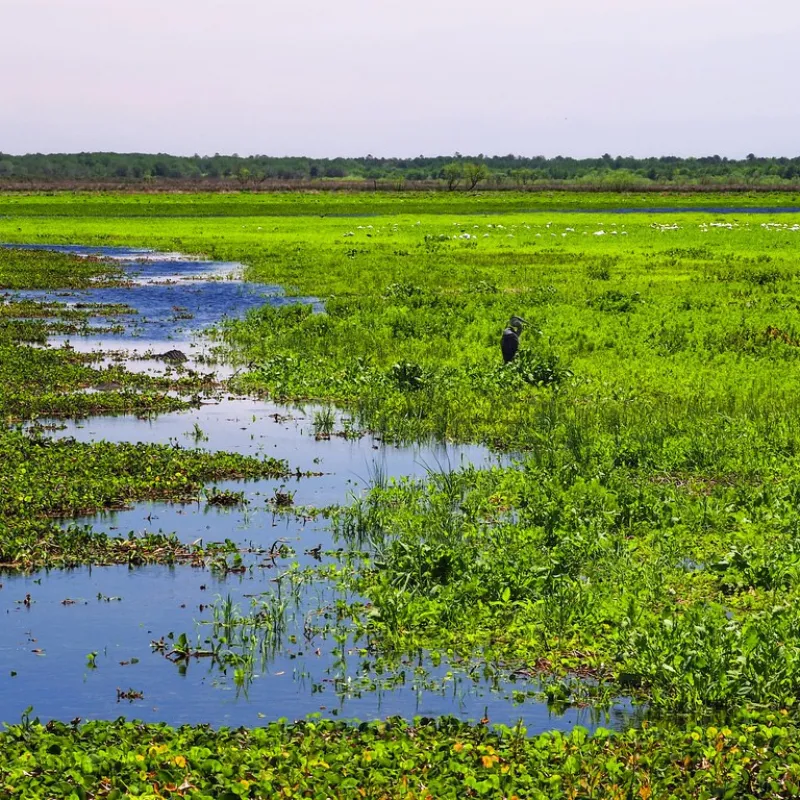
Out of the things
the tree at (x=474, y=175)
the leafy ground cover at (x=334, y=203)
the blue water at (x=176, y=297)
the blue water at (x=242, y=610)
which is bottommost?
the blue water at (x=242, y=610)

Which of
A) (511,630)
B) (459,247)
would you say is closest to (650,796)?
(511,630)

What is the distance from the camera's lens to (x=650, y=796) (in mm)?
7988

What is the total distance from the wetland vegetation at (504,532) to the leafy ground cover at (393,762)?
1.0 inches

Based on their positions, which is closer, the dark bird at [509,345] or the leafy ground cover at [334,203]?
the dark bird at [509,345]

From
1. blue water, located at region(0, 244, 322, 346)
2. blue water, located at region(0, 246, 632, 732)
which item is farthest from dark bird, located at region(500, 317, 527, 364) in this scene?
blue water, located at region(0, 244, 322, 346)

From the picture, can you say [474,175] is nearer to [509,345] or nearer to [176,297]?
[176,297]

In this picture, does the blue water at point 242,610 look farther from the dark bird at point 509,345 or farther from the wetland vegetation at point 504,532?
the dark bird at point 509,345

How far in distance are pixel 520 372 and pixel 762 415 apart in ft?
17.3

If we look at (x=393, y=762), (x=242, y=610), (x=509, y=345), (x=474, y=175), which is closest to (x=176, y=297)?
(x=509, y=345)

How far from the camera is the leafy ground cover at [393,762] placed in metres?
7.94

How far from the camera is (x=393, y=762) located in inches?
327

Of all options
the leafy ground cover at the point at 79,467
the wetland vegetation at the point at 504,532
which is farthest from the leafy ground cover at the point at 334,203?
the leafy ground cover at the point at 79,467

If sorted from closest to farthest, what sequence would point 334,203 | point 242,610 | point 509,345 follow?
point 242,610, point 509,345, point 334,203

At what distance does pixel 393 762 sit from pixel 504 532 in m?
5.47
